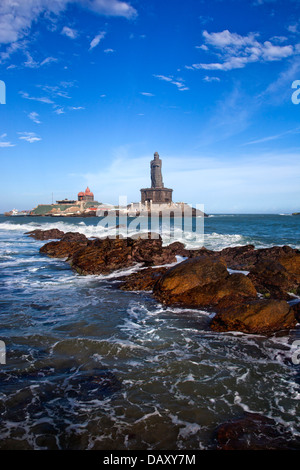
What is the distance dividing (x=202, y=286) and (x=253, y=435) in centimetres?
666

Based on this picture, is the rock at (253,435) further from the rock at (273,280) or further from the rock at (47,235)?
the rock at (47,235)

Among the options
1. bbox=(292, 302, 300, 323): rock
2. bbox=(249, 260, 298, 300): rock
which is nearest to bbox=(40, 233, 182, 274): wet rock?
bbox=(249, 260, 298, 300): rock

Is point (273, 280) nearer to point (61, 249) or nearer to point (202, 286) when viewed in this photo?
point (202, 286)

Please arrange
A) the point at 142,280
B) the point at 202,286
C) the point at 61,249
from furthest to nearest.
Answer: the point at 61,249
the point at 142,280
the point at 202,286

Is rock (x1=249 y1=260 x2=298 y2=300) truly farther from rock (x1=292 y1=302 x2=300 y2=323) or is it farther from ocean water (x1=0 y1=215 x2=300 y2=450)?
ocean water (x1=0 y1=215 x2=300 y2=450)

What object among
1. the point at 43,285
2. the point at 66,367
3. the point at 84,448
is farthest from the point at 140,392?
the point at 43,285

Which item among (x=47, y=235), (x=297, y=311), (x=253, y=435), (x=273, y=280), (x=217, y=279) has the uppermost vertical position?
(x=47, y=235)

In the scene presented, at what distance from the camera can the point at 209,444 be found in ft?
13.5

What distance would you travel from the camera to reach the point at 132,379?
5.69 meters

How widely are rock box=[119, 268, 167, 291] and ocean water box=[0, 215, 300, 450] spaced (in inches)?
115

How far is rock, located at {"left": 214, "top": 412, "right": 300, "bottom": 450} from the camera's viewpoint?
4.06 m

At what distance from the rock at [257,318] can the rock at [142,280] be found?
16.2 ft

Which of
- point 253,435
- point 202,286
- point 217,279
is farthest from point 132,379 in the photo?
A: point 217,279

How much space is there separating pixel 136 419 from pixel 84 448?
0.91 meters
